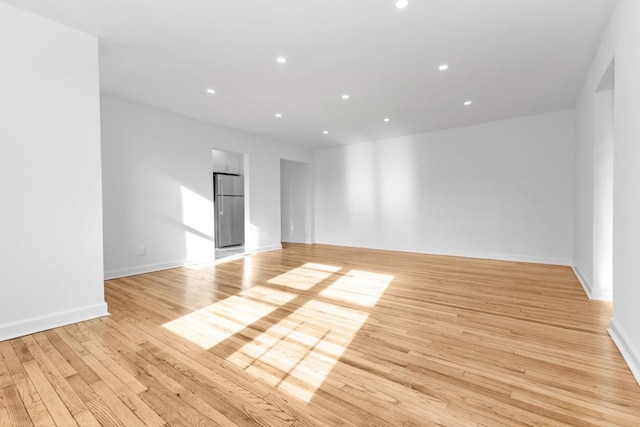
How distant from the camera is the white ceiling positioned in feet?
7.88

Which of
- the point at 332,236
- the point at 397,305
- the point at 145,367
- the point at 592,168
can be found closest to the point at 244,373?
the point at 145,367

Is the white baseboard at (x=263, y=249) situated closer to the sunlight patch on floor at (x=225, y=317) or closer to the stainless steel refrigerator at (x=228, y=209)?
the stainless steel refrigerator at (x=228, y=209)

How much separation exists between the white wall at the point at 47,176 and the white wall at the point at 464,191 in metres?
5.69

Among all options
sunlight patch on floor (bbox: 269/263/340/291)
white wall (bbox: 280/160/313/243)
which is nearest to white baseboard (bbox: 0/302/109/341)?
sunlight patch on floor (bbox: 269/263/340/291)

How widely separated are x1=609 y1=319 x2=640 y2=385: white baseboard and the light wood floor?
0.19 ft

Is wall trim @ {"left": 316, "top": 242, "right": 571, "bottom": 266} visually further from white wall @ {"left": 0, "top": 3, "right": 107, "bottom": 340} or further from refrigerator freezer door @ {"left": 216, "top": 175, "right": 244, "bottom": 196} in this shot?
white wall @ {"left": 0, "top": 3, "right": 107, "bottom": 340}

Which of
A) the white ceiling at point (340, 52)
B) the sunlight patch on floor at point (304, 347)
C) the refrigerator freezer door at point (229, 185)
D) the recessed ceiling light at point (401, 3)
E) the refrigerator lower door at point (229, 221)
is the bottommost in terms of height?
the sunlight patch on floor at point (304, 347)

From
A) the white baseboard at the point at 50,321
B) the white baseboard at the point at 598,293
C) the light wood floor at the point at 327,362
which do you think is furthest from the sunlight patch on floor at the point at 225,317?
the white baseboard at the point at 598,293

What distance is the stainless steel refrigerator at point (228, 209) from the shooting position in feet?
24.1

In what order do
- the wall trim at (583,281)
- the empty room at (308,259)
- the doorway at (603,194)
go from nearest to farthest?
the empty room at (308,259) → the doorway at (603,194) → the wall trim at (583,281)

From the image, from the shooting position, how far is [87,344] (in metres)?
2.21

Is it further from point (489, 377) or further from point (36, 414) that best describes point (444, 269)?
point (36, 414)

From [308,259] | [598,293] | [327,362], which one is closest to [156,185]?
[308,259]

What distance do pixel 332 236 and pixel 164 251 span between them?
4.34m
